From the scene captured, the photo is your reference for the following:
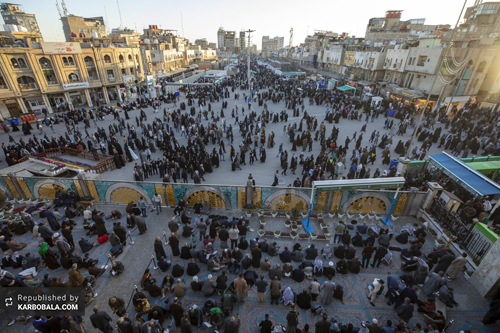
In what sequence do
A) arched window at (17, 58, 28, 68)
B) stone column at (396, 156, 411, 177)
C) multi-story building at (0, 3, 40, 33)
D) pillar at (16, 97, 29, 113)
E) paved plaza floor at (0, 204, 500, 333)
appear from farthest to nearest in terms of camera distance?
multi-story building at (0, 3, 40, 33), pillar at (16, 97, 29, 113), arched window at (17, 58, 28, 68), stone column at (396, 156, 411, 177), paved plaza floor at (0, 204, 500, 333)

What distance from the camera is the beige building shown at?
2567 centimetres

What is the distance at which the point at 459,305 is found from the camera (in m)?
6.60

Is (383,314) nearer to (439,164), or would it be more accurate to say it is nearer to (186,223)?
(186,223)

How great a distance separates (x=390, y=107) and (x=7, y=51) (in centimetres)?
4354

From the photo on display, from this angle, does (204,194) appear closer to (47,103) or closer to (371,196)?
(371,196)

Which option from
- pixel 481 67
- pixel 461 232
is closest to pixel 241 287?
pixel 461 232

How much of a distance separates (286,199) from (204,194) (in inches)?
142

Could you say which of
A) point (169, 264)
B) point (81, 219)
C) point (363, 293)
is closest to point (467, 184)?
point (363, 293)

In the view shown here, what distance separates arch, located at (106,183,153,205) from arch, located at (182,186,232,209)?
1887mm

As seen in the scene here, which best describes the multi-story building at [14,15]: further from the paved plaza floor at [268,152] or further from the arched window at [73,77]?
the paved plaza floor at [268,152]

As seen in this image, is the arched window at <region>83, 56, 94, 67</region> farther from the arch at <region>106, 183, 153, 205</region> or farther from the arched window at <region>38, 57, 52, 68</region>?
the arch at <region>106, 183, 153, 205</region>

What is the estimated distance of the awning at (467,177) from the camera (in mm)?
8695

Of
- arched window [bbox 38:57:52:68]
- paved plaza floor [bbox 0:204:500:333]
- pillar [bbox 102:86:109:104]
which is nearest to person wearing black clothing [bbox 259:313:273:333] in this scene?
paved plaza floor [bbox 0:204:500:333]

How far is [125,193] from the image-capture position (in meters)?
10.5
